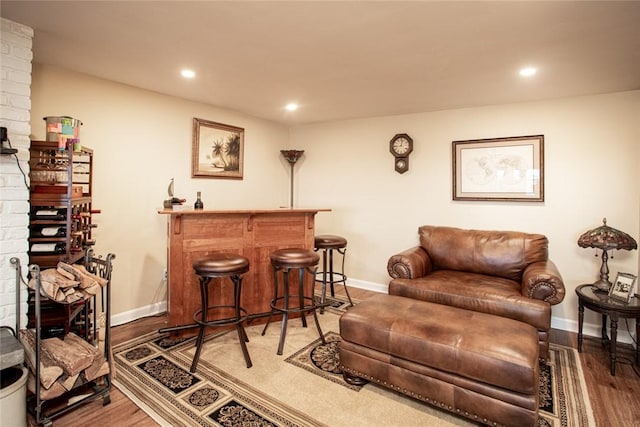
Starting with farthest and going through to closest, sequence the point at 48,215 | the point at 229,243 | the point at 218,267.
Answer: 1. the point at 229,243
2. the point at 218,267
3. the point at 48,215

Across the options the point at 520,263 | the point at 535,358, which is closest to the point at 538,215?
the point at 520,263

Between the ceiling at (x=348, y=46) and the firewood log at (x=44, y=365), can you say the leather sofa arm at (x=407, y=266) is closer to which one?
the ceiling at (x=348, y=46)

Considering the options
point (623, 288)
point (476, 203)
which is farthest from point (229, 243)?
point (623, 288)

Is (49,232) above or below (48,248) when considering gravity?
above

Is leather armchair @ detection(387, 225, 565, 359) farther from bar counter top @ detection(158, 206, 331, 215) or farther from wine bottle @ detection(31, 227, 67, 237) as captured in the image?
wine bottle @ detection(31, 227, 67, 237)

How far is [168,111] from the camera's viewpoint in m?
3.73

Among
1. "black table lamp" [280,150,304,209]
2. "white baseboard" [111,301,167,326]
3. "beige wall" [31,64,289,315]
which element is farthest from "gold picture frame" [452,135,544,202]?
"white baseboard" [111,301,167,326]

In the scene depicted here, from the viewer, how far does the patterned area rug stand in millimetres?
1988

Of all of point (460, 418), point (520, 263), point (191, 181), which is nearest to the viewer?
point (460, 418)

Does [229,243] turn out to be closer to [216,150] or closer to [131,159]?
[131,159]

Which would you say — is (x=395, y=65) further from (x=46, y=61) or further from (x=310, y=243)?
(x=46, y=61)

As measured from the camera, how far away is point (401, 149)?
445 cm

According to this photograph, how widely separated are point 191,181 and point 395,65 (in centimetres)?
260

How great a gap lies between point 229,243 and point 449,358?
2.07 meters
